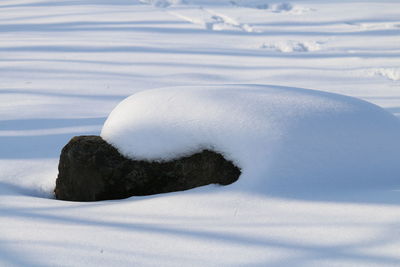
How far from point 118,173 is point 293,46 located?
3940mm

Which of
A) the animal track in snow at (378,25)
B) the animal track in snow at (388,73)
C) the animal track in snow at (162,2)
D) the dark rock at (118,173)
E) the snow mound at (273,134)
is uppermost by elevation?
the snow mound at (273,134)

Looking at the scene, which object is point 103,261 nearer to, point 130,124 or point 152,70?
point 130,124

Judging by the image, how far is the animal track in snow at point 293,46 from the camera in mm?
5713

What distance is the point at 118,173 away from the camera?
224cm

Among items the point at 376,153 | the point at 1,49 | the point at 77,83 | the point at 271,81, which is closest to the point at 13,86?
the point at 77,83

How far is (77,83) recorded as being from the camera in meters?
4.42

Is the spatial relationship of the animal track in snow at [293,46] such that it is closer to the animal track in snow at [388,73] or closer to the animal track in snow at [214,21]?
the animal track in snow at [214,21]

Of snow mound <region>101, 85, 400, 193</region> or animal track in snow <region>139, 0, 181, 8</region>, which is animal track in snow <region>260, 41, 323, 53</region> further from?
snow mound <region>101, 85, 400, 193</region>

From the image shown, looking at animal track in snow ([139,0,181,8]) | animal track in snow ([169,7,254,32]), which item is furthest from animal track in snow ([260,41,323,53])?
animal track in snow ([139,0,181,8])

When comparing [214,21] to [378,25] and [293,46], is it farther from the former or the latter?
[378,25]

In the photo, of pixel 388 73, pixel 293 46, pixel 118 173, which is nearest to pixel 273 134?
pixel 118 173

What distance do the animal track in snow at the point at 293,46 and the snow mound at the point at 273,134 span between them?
135 inches

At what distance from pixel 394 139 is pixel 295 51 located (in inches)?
143

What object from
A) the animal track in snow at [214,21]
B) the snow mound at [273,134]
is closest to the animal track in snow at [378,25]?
the animal track in snow at [214,21]
